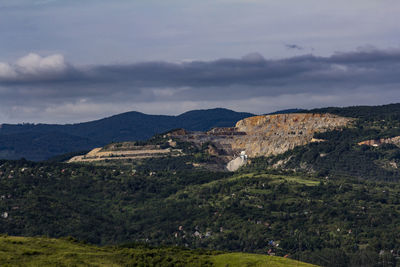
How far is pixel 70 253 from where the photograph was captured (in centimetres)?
12762

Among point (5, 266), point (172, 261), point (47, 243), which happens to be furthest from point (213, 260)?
point (5, 266)

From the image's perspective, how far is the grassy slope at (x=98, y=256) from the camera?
4764 inches

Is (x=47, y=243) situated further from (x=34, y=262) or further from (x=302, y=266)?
(x=302, y=266)

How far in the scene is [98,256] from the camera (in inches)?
5177

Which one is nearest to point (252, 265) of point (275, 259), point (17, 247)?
point (275, 259)

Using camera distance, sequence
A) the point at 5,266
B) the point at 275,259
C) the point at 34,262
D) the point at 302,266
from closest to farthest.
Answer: the point at 5,266 → the point at 34,262 → the point at 302,266 → the point at 275,259

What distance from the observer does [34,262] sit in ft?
389

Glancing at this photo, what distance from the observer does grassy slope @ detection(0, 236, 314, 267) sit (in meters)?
121

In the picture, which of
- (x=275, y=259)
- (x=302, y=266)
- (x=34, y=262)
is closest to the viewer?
(x=34, y=262)

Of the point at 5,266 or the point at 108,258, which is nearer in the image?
the point at 5,266

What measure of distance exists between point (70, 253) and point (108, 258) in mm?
7681

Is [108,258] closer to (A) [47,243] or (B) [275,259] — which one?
(A) [47,243]

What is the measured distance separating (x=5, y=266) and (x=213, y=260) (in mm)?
40517

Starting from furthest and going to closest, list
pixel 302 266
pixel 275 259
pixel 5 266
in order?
pixel 275 259, pixel 302 266, pixel 5 266
